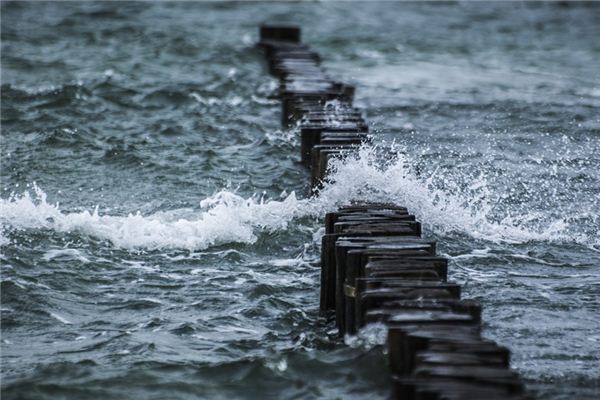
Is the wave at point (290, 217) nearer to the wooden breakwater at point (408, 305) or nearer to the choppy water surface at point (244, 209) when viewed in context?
the choppy water surface at point (244, 209)

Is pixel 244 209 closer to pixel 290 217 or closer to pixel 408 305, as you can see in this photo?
pixel 290 217

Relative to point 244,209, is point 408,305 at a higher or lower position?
higher

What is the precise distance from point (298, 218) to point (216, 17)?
17.7m

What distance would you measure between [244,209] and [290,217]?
45cm

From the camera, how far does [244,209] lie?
12.3 metres

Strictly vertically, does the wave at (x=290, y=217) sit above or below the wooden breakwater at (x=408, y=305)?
below

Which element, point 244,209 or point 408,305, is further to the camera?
point 244,209

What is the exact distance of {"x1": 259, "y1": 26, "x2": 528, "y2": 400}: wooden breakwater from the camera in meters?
6.83

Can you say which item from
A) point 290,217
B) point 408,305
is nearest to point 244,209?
point 290,217

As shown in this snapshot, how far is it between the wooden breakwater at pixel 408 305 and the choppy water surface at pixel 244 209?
371mm

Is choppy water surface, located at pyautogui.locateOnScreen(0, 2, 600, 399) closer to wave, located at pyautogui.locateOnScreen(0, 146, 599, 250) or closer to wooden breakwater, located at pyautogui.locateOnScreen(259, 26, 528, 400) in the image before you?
wave, located at pyautogui.locateOnScreen(0, 146, 599, 250)

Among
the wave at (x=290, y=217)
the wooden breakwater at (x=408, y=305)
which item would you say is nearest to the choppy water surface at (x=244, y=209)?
the wave at (x=290, y=217)

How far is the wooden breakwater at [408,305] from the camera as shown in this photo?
22.4 feet

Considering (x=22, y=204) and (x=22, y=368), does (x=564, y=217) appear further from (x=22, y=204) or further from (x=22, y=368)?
(x=22, y=368)
